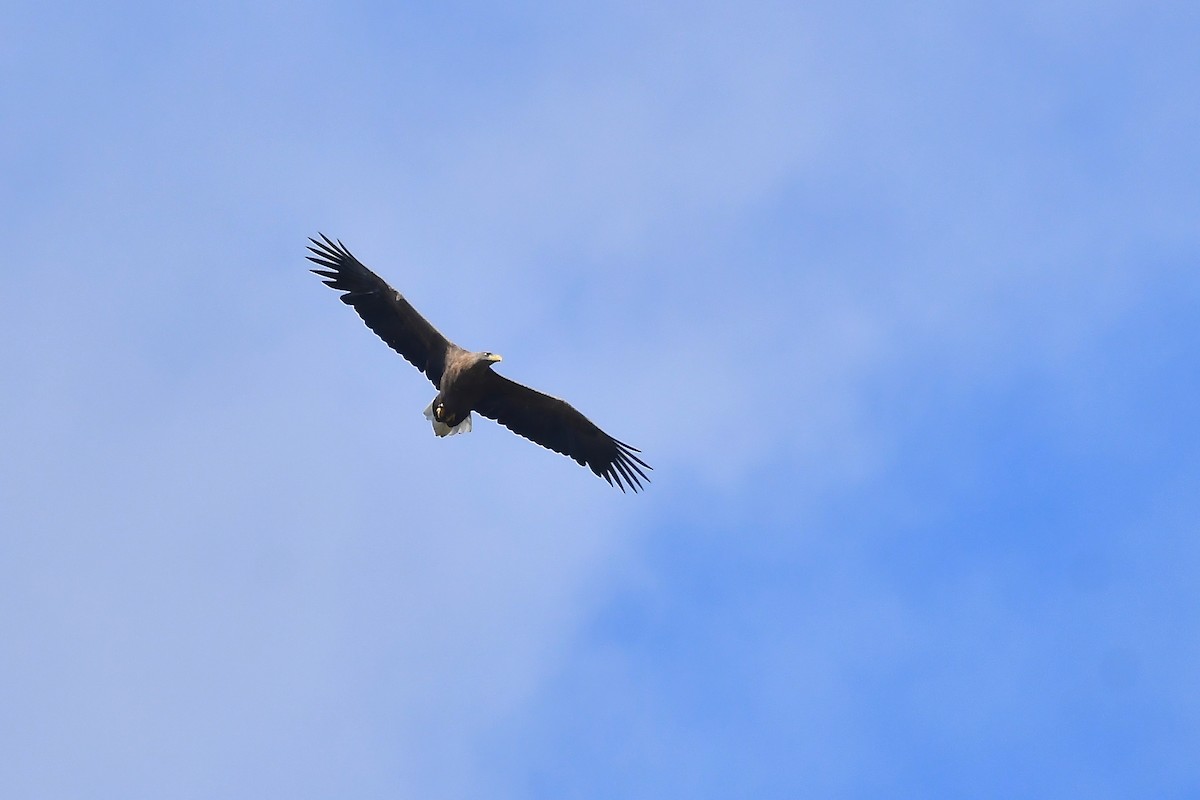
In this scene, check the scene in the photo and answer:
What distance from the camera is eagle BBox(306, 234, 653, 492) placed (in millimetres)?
31344

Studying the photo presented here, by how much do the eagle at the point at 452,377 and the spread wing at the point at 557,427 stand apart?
2 cm

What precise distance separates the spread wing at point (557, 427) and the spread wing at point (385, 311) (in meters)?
1.01

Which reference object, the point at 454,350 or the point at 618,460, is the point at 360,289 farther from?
the point at 618,460

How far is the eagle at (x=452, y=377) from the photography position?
103 ft

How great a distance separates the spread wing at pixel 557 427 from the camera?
31.9m

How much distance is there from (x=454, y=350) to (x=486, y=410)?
1.28 metres

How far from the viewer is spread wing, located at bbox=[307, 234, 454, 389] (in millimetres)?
31500

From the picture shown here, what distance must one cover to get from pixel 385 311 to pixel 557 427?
331cm

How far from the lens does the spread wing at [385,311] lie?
3150 centimetres

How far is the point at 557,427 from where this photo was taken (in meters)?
32.5

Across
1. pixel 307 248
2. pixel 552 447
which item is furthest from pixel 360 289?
pixel 552 447

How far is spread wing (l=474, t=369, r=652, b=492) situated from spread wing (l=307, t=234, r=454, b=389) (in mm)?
1009

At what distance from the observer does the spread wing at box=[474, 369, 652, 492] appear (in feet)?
105

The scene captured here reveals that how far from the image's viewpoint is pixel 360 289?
104ft
